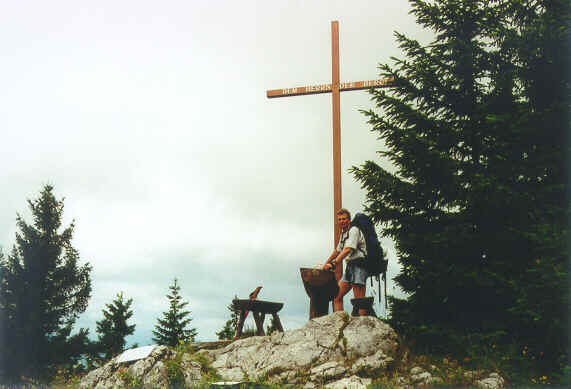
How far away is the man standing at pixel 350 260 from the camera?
9.92 meters

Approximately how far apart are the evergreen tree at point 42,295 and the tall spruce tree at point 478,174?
20.5 meters

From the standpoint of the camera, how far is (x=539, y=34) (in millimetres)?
9812

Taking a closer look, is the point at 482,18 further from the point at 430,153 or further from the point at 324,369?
the point at 324,369

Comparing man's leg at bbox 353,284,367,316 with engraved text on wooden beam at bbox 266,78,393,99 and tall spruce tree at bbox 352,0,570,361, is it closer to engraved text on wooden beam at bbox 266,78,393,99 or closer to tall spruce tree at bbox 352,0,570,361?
tall spruce tree at bbox 352,0,570,361

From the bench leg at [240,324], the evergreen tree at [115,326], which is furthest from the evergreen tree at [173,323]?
the bench leg at [240,324]

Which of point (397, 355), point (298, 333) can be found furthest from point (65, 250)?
point (397, 355)

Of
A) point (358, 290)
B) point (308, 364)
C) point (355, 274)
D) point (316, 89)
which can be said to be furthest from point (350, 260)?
point (316, 89)

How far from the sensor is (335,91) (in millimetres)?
12953

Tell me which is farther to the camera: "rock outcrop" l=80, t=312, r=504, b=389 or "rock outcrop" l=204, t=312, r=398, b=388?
"rock outcrop" l=204, t=312, r=398, b=388

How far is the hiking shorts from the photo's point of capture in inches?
395

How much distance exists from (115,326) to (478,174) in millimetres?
26457

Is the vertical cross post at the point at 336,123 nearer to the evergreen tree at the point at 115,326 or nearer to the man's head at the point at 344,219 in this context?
the man's head at the point at 344,219

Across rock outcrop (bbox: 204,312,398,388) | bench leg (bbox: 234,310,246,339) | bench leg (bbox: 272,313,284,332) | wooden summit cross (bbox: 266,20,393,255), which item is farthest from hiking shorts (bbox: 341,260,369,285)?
bench leg (bbox: 234,310,246,339)

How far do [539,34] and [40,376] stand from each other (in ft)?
79.6
